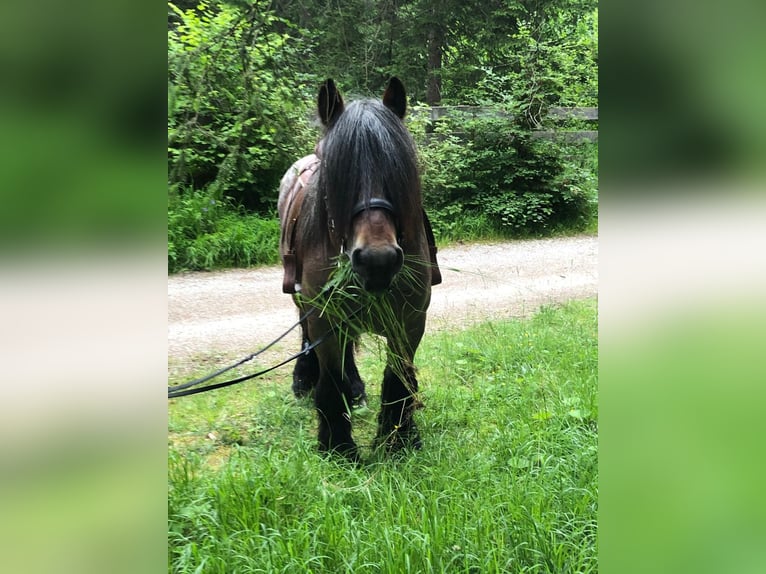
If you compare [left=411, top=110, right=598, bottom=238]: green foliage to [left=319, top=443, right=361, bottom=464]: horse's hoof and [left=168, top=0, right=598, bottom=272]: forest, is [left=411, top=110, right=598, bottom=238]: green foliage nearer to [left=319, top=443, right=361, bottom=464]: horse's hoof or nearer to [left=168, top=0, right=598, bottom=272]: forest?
[left=168, top=0, right=598, bottom=272]: forest

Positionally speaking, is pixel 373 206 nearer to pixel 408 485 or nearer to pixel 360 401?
pixel 408 485

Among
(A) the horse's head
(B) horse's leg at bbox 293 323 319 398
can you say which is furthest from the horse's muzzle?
(B) horse's leg at bbox 293 323 319 398

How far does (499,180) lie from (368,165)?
708cm

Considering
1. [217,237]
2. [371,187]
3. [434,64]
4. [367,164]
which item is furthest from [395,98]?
[434,64]

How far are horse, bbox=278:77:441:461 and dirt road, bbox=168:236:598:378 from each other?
5.80ft

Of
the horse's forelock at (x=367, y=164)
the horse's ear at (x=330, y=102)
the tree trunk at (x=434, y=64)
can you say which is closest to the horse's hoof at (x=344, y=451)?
the horse's forelock at (x=367, y=164)

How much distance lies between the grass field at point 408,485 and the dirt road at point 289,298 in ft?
4.20

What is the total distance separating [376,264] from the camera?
205 centimetres

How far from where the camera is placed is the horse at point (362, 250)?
7.18ft

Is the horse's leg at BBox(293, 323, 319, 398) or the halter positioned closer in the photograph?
the halter

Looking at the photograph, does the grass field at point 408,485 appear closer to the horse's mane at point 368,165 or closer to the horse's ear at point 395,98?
the horse's mane at point 368,165

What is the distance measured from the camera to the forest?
Answer: 338 cm
